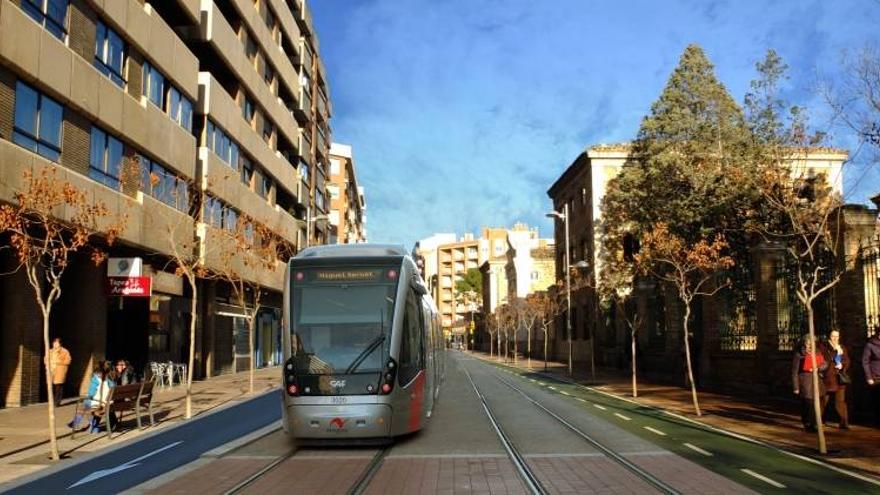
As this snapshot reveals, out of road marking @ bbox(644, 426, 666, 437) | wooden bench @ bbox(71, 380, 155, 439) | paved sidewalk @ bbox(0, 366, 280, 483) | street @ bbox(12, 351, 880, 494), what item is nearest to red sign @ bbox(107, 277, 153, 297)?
paved sidewalk @ bbox(0, 366, 280, 483)

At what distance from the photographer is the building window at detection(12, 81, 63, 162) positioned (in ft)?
60.7

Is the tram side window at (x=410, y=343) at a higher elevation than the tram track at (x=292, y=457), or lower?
higher

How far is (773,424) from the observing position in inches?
616

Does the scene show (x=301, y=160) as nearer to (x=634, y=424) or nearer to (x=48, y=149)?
(x=48, y=149)

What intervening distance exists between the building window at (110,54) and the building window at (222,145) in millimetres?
7902

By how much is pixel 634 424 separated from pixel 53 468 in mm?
10748

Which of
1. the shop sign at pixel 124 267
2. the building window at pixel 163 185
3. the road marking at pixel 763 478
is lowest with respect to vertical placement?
the road marking at pixel 763 478

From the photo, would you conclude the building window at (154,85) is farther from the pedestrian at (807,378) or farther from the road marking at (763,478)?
the road marking at (763,478)

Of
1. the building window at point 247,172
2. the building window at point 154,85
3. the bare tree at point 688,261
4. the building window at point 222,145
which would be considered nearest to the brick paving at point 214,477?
the bare tree at point 688,261

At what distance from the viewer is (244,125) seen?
37531 mm

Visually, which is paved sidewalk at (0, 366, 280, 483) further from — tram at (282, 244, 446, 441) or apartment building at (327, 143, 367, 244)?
apartment building at (327, 143, 367, 244)

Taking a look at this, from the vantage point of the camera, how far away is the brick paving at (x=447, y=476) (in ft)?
29.1

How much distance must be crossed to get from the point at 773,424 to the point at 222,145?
26.2 meters

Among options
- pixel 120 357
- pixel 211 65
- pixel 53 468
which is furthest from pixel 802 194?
pixel 211 65
